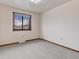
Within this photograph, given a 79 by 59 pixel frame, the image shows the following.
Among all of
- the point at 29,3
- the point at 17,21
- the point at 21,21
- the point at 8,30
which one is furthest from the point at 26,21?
the point at 29,3

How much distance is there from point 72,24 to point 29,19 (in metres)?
2.68

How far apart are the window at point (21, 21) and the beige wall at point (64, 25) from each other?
1.19 m

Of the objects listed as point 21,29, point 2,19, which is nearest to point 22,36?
point 21,29

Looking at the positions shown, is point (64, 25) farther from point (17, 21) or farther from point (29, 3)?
point (17, 21)

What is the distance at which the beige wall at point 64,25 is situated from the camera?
111 inches

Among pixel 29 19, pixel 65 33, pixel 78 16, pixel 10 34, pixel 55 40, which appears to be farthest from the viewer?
pixel 29 19

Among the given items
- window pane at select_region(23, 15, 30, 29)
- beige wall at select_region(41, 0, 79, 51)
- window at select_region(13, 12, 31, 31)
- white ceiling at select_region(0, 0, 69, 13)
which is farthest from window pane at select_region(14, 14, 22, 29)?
beige wall at select_region(41, 0, 79, 51)

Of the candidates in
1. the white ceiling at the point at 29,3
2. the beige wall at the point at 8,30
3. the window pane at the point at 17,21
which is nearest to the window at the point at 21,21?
the window pane at the point at 17,21

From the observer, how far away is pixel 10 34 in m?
3.57

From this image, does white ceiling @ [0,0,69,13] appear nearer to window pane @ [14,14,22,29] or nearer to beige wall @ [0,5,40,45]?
beige wall @ [0,5,40,45]

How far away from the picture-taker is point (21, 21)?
4.20m

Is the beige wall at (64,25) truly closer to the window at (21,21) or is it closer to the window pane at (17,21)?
the window at (21,21)

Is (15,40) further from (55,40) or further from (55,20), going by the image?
(55,20)

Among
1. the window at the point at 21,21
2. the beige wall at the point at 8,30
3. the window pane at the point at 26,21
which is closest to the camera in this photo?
the beige wall at the point at 8,30
